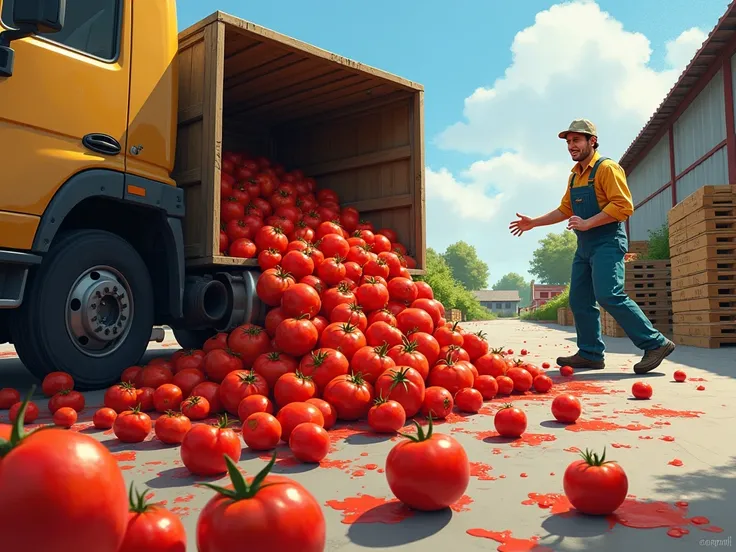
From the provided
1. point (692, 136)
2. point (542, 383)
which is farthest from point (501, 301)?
point (542, 383)

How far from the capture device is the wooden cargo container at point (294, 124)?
213 inches

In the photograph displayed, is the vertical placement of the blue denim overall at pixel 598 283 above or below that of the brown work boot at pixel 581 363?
above

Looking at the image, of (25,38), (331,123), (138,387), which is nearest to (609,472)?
(138,387)

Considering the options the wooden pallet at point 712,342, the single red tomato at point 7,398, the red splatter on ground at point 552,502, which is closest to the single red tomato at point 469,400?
the red splatter on ground at point 552,502

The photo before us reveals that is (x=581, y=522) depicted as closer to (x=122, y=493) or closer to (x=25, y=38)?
(x=122, y=493)

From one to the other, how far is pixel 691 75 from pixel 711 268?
9.90 meters

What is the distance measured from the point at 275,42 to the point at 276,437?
4.06 m

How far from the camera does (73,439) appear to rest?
1.38 metres

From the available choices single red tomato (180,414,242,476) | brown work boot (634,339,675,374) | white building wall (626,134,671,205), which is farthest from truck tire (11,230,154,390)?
white building wall (626,134,671,205)

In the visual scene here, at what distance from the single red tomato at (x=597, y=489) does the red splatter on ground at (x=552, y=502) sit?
7 centimetres

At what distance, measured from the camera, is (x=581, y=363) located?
22.7 feet

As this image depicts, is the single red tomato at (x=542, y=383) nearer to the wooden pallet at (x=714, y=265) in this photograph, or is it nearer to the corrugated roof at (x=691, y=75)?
the wooden pallet at (x=714, y=265)

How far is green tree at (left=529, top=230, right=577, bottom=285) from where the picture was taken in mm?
98688

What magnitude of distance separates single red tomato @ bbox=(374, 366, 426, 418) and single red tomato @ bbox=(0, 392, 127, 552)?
2627 mm
